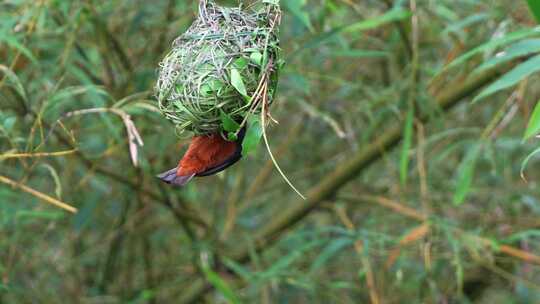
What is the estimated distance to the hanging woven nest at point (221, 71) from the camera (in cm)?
118

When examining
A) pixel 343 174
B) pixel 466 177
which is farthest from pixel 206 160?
pixel 343 174

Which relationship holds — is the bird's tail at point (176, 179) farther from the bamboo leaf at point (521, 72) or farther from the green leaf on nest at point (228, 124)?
the bamboo leaf at point (521, 72)

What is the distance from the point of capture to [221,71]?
119 centimetres

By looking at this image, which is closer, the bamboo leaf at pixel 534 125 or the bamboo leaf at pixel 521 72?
the bamboo leaf at pixel 534 125

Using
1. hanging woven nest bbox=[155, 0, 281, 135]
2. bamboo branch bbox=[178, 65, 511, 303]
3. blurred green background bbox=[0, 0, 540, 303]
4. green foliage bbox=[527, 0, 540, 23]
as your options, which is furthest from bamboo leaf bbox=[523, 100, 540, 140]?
bamboo branch bbox=[178, 65, 511, 303]

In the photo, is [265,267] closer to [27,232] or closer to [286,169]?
[286,169]

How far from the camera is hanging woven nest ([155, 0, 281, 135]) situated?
1.18 m

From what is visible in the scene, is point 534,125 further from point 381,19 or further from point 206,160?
point 381,19

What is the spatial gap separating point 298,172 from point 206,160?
155cm

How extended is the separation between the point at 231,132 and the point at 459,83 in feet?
3.72

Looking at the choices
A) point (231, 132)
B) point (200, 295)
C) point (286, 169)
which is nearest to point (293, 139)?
point (286, 169)

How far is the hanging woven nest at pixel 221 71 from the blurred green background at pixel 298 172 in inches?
15.3

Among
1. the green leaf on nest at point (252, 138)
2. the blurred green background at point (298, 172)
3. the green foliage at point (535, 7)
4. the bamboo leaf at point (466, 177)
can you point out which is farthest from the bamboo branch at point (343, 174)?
the green leaf on nest at point (252, 138)

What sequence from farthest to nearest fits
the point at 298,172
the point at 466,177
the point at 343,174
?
the point at 298,172 → the point at 343,174 → the point at 466,177
